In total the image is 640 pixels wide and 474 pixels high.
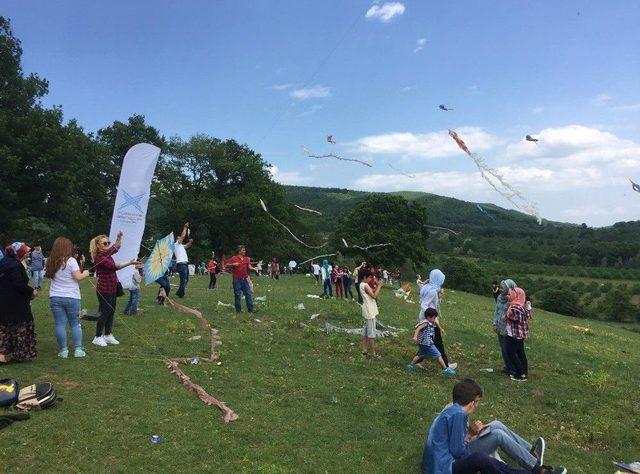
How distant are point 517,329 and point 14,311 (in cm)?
1069

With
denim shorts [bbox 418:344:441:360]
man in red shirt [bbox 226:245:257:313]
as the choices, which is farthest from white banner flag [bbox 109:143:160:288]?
denim shorts [bbox 418:344:441:360]

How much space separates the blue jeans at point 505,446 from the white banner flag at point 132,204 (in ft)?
36.9

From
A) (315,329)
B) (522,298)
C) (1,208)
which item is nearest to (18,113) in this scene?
(1,208)

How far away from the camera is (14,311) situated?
366 inches

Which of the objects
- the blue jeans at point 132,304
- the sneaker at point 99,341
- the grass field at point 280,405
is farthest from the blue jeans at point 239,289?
the sneaker at point 99,341

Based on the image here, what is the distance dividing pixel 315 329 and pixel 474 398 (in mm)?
9408

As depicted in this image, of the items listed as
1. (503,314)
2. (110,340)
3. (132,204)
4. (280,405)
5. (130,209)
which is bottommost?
(280,405)

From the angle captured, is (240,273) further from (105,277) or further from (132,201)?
(105,277)

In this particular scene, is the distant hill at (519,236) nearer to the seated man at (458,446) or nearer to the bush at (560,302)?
the bush at (560,302)

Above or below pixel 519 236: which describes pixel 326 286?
below

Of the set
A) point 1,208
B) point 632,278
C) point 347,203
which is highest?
point 347,203

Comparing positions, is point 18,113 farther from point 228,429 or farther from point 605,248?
point 605,248

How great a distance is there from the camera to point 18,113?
37844mm

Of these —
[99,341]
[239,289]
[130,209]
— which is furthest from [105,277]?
[239,289]
